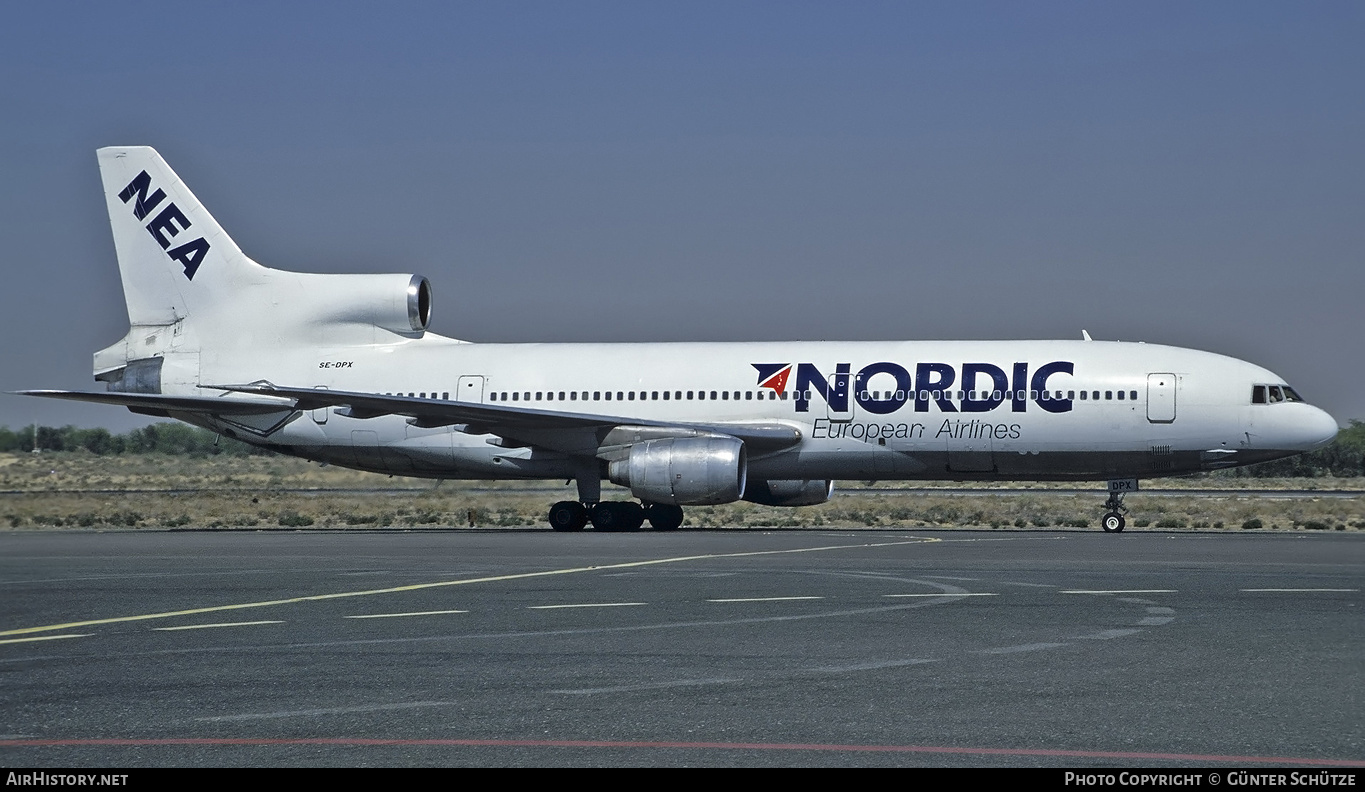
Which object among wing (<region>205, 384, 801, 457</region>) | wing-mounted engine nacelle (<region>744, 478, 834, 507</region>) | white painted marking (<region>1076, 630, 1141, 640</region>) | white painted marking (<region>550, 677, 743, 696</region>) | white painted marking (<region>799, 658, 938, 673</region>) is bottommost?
white painted marking (<region>550, 677, 743, 696</region>)

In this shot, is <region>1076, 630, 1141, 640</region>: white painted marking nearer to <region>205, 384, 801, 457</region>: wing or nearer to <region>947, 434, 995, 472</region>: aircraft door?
<region>947, 434, 995, 472</region>: aircraft door

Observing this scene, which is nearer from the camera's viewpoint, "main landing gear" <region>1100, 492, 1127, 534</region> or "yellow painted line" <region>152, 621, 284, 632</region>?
"yellow painted line" <region>152, 621, 284, 632</region>

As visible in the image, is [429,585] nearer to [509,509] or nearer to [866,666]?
[866,666]

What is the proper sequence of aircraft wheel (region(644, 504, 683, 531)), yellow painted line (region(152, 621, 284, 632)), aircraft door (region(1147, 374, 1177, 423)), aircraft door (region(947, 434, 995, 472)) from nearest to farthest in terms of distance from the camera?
yellow painted line (region(152, 621, 284, 632)) < aircraft door (region(1147, 374, 1177, 423)) < aircraft door (region(947, 434, 995, 472)) < aircraft wheel (region(644, 504, 683, 531))

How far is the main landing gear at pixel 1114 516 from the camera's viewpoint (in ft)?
90.5

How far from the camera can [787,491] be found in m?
31.2

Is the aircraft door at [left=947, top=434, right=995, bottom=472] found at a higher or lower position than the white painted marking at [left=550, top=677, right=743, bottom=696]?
higher

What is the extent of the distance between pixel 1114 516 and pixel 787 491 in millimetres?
6883

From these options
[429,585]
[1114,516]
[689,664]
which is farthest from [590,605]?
[1114,516]

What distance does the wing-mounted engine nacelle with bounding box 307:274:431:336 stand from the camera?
1316 inches

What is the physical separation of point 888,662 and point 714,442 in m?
18.0

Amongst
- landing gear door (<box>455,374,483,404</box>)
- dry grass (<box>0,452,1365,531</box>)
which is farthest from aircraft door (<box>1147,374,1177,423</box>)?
landing gear door (<box>455,374,483,404</box>)

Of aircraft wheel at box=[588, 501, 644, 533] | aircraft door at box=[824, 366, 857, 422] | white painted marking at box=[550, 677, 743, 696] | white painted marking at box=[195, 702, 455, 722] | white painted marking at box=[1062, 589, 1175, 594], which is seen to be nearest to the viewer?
white painted marking at box=[195, 702, 455, 722]
